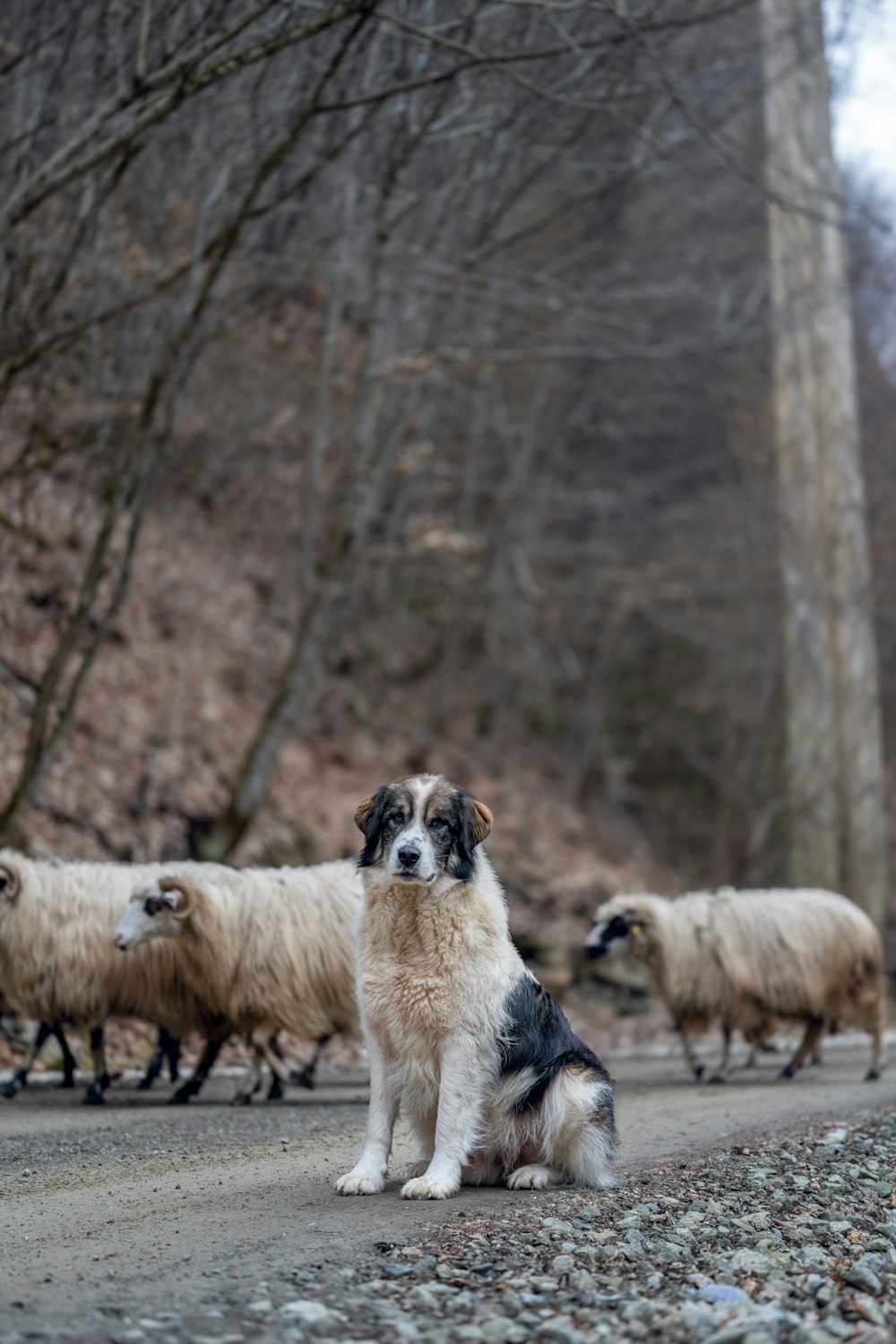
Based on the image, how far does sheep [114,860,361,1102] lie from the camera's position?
931cm

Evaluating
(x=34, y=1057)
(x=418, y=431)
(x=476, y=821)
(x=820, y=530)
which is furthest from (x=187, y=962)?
(x=418, y=431)

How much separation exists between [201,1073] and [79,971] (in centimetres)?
110

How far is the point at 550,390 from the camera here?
84.7ft

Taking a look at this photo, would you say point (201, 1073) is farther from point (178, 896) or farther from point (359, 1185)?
point (359, 1185)

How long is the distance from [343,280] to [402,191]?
5.80 ft

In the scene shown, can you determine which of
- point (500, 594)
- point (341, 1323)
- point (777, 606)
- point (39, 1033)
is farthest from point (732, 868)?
point (341, 1323)

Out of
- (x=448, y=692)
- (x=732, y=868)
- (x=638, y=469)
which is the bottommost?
(x=732, y=868)

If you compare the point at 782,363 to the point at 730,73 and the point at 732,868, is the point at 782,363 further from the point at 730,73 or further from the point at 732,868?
the point at 732,868

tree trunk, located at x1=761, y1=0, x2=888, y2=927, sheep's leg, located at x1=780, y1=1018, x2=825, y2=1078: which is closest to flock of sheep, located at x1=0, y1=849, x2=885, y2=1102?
sheep's leg, located at x1=780, y1=1018, x2=825, y2=1078

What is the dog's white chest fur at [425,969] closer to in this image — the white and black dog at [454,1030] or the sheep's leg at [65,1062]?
the white and black dog at [454,1030]

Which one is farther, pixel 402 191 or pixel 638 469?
pixel 638 469

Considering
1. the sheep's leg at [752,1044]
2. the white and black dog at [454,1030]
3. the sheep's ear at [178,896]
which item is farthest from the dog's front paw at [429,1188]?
the sheep's leg at [752,1044]

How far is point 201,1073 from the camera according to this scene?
944 cm

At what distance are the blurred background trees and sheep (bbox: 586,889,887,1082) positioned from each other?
→ 4.76 metres
